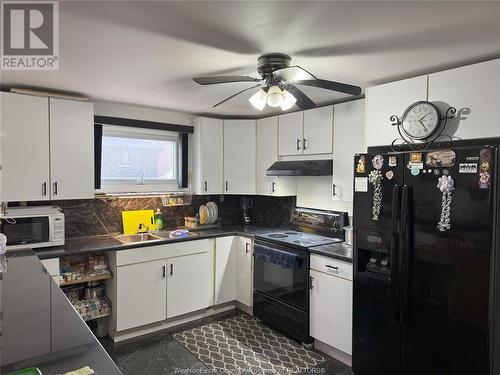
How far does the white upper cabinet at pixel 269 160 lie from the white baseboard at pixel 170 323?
1.30 m

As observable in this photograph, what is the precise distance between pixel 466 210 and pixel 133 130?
2.98 metres

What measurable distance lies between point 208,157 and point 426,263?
240cm

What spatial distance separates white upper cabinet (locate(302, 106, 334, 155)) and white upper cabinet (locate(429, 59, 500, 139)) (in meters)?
1.00

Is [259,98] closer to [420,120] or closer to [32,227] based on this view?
[420,120]

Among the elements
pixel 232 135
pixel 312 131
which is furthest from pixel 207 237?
pixel 312 131

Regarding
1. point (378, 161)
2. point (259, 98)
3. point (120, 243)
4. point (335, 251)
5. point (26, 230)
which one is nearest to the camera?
point (259, 98)

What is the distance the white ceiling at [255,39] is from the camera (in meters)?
1.42

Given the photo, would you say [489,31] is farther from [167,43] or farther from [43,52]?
[43,52]

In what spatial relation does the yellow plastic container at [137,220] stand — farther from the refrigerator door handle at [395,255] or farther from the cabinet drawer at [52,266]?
the refrigerator door handle at [395,255]

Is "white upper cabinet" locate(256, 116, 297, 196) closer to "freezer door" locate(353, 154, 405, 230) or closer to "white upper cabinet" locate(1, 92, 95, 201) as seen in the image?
"freezer door" locate(353, 154, 405, 230)

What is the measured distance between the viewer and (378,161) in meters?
2.19

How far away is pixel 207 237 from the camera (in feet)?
11.0

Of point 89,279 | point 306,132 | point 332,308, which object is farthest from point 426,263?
point 89,279

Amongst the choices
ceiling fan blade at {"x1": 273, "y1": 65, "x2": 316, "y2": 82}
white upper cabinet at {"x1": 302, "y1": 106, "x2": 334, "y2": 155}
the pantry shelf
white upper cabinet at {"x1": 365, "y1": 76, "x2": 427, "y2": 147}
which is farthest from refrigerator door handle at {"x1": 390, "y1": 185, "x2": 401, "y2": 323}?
the pantry shelf
